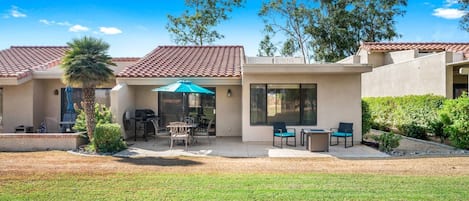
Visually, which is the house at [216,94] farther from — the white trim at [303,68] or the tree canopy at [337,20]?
the tree canopy at [337,20]

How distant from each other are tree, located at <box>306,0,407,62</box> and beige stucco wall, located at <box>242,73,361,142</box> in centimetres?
2546

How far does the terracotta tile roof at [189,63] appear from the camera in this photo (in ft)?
51.9

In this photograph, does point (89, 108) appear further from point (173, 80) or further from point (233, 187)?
point (233, 187)

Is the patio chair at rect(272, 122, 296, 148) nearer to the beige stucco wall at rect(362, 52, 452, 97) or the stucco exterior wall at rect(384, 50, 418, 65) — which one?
the beige stucco wall at rect(362, 52, 452, 97)

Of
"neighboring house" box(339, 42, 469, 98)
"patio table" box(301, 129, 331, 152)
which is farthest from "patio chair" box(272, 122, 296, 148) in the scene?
"neighboring house" box(339, 42, 469, 98)

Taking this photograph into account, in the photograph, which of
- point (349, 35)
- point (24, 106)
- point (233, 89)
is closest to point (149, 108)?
point (233, 89)

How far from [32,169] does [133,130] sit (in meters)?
7.30

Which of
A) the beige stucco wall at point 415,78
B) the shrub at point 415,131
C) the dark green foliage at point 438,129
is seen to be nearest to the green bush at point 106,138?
the dark green foliage at point 438,129

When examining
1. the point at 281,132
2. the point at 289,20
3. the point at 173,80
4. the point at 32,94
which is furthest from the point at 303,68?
the point at 289,20

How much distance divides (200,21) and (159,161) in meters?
30.1

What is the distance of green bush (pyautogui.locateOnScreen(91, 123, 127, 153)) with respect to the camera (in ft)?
38.7

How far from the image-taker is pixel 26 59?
62.6ft

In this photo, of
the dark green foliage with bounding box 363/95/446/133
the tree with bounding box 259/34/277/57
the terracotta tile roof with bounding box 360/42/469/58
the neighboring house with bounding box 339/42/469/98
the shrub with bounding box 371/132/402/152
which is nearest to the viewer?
the shrub with bounding box 371/132/402/152

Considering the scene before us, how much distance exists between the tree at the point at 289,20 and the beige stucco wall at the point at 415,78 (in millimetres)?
14226
